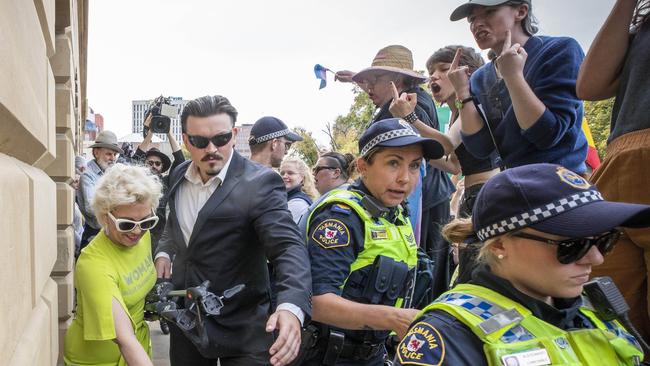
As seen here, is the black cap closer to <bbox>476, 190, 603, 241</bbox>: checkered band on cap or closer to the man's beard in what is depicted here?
the man's beard

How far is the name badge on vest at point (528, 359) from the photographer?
142cm

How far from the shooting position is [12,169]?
117 cm

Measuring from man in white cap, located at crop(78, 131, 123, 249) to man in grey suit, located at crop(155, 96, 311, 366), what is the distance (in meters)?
2.94

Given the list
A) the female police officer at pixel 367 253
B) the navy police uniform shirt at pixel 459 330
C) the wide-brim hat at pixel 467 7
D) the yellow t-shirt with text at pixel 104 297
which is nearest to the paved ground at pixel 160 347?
the yellow t-shirt with text at pixel 104 297

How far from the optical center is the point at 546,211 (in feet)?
5.18

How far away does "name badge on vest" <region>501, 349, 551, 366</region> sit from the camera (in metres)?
1.42

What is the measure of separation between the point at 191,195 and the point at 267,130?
198 cm

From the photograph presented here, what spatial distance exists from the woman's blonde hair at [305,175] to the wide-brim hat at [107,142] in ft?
9.38

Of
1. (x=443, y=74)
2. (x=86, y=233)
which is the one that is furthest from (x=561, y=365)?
(x=86, y=233)

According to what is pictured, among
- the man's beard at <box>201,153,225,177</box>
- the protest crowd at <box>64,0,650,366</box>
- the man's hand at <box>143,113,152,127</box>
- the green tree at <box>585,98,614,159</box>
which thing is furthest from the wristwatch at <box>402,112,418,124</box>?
the green tree at <box>585,98,614,159</box>

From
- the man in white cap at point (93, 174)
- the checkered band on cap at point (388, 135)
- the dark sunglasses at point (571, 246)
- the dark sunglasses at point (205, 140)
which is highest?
the checkered band on cap at point (388, 135)

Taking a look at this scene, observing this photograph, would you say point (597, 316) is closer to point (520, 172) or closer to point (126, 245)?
point (520, 172)

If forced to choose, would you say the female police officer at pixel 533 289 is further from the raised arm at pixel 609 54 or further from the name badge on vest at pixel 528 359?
the raised arm at pixel 609 54

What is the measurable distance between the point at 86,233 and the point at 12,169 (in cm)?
591
